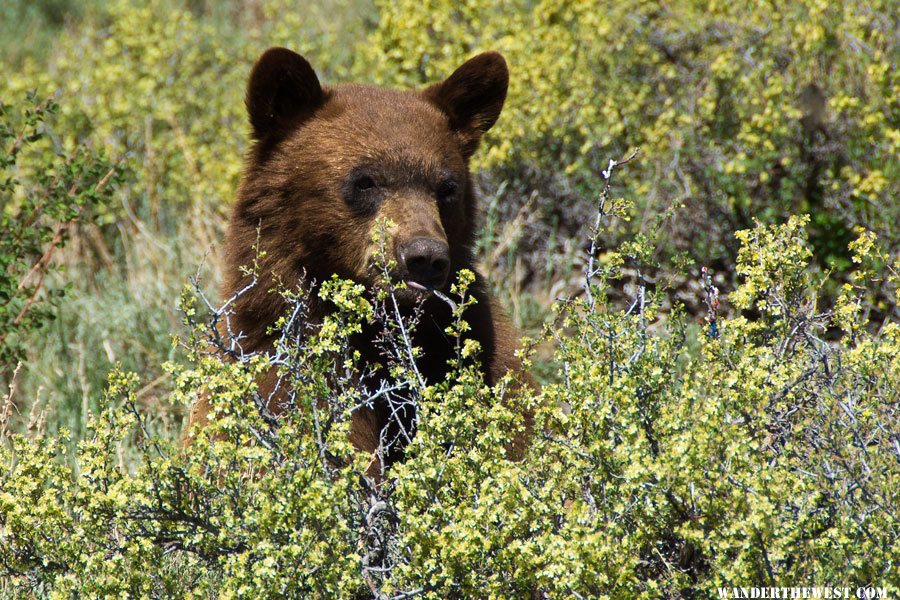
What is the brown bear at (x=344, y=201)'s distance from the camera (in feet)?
14.2

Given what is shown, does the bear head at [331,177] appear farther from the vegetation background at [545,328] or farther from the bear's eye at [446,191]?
the vegetation background at [545,328]

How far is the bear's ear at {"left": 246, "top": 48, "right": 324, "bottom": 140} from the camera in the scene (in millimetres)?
4488

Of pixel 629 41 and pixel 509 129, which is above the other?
pixel 629 41

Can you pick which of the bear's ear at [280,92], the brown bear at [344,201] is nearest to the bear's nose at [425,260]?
the brown bear at [344,201]

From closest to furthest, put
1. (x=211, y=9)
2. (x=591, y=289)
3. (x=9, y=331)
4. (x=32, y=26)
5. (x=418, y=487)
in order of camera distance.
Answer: (x=418, y=487)
(x=591, y=289)
(x=9, y=331)
(x=32, y=26)
(x=211, y=9)

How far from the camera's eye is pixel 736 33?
22.8 ft

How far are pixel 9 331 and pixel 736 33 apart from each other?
4788mm

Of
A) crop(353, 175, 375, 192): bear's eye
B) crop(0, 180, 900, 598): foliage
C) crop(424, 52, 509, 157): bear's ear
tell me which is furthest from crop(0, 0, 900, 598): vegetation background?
crop(424, 52, 509, 157): bear's ear

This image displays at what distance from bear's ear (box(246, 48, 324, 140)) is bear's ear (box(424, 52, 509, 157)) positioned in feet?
2.07

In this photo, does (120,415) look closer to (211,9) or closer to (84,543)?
(84,543)

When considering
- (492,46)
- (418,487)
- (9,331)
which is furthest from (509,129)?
(418,487)

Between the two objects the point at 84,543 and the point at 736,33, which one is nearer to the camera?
the point at 84,543

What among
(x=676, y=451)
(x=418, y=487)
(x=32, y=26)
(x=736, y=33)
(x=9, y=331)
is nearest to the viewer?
(x=676, y=451)

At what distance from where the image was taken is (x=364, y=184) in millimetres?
4512
